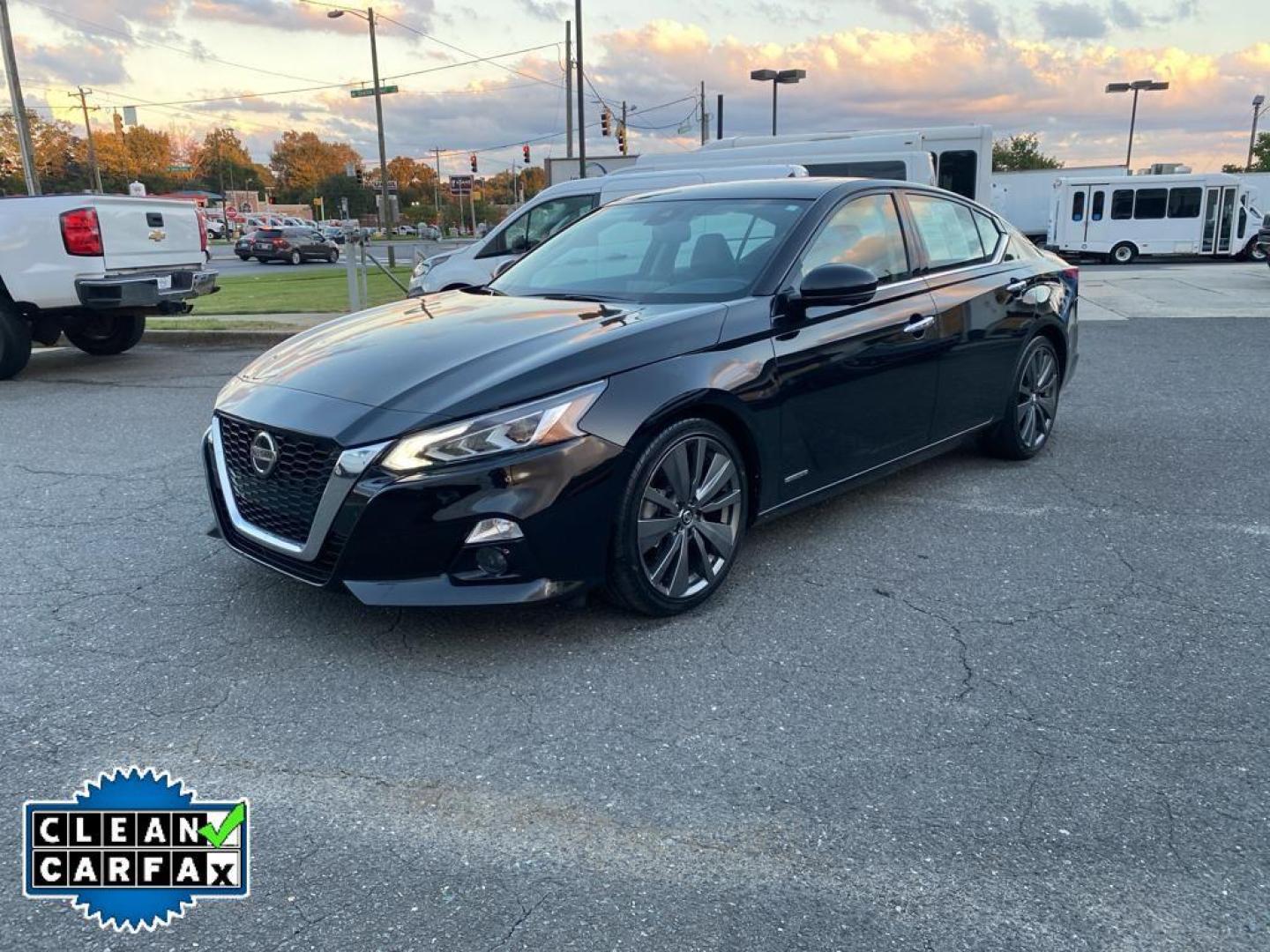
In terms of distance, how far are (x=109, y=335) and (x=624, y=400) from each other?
29.2 feet

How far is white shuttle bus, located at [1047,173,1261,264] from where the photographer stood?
27.8 meters

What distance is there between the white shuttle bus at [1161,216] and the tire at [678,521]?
28952 mm

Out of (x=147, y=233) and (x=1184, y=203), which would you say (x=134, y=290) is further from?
(x=1184, y=203)

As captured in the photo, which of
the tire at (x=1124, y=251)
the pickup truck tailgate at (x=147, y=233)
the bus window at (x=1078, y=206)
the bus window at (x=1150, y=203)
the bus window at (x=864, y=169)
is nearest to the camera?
the pickup truck tailgate at (x=147, y=233)

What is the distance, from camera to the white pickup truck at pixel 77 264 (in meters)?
8.40

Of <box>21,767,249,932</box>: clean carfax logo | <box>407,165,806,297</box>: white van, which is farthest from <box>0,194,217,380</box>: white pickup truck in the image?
<box>21,767,249,932</box>: clean carfax logo

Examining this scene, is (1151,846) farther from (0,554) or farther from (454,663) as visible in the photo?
(0,554)

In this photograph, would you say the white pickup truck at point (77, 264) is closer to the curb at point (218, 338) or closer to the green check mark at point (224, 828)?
the curb at point (218, 338)

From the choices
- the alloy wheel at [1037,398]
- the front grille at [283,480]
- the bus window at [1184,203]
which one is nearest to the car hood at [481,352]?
the front grille at [283,480]

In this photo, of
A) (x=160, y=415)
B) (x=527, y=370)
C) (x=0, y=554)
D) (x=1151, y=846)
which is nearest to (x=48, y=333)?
(x=160, y=415)

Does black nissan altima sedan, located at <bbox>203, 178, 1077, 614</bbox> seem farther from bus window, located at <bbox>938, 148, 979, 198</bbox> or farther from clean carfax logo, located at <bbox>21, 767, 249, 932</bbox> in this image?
bus window, located at <bbox>938, 148, 979, 198</bbox>

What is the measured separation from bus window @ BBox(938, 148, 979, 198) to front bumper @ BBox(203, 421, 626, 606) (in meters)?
13.0

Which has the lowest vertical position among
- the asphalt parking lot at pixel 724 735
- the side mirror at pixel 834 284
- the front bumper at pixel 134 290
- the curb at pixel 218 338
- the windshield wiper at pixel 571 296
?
the asphalt parking lot at pixel 724 735

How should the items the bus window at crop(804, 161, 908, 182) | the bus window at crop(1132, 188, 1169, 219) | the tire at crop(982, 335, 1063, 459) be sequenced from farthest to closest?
1. the bus window at crop(1132, 188, 1169, 219)
2. the bus window at crop(804, 161, 908, 182)
3. the tire at crop(982, 335, 1063, 459)
